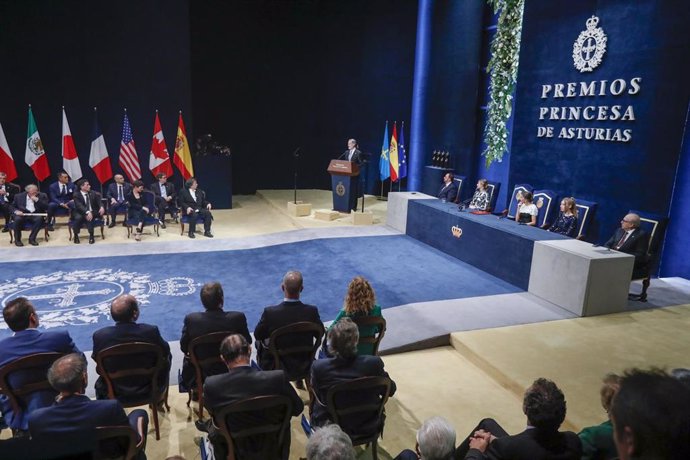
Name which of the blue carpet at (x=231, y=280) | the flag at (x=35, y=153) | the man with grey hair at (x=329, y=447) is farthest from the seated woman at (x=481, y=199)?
the flag at (x=35, y=153)

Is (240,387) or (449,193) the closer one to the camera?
(240,387)

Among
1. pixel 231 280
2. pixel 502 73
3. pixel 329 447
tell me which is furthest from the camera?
pixel 502 73

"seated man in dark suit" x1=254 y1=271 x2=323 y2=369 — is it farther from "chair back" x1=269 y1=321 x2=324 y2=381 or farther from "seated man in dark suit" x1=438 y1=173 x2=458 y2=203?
"seated man in dark suit" x1=438 y1=173 x2=458 y2=203

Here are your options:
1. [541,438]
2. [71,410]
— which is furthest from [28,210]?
[541,438]

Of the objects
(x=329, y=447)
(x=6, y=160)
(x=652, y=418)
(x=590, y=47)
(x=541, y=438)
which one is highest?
(x=590, y=47)

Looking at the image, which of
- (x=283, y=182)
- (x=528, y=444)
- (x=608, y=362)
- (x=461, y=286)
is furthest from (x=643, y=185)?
(x=283, y=182)

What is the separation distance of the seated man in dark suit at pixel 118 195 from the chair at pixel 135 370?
6.30 metres

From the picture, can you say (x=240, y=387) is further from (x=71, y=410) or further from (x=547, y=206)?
(x=547, y=206)

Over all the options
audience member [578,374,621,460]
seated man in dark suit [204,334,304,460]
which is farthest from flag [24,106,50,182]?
audience member [578,374,621,460]

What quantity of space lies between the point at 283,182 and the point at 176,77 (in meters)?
4.29

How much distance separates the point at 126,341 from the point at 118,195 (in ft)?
21.1

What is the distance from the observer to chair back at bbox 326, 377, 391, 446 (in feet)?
9.01

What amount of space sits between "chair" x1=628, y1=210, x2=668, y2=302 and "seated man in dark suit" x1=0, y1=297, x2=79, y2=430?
5728 millimetres

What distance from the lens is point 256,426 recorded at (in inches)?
101
